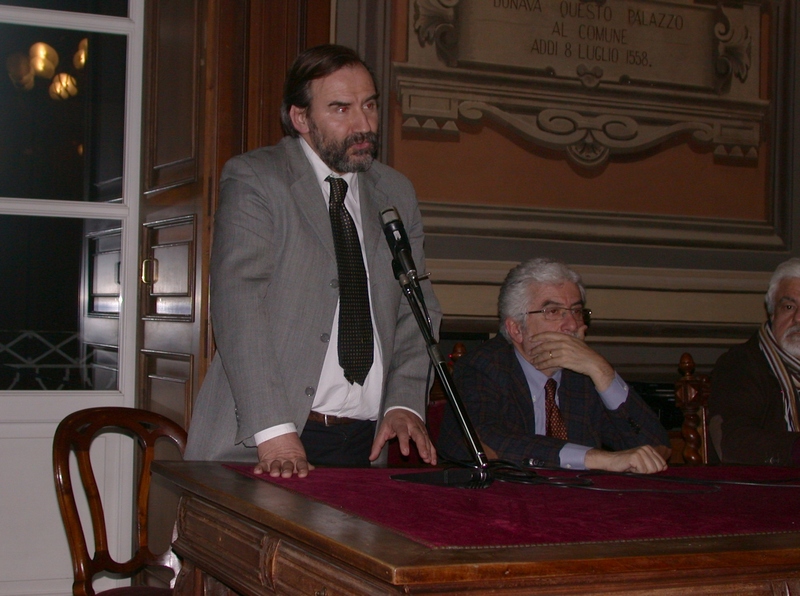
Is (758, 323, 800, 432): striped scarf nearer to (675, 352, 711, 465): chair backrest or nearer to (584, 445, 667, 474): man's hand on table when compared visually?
(675, 352, 711, 465): chair backrest

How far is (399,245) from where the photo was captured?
5.47 feet

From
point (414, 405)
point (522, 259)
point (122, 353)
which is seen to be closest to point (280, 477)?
point (414, 405)

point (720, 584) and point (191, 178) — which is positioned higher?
point (191, 178)

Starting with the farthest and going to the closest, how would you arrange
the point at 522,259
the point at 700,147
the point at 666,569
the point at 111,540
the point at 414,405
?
the point at 700,147 < the point at 522,259 < the point at 111,540 < the point at 414,405 < the point at 666,569

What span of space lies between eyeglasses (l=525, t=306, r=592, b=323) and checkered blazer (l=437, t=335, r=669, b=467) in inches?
5.6

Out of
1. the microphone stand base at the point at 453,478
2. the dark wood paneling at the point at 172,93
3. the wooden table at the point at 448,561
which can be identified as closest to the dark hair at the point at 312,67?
the microphone stand base at the point at 453,478

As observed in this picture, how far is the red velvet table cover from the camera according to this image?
1170mm

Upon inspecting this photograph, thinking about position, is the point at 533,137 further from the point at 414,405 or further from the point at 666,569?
the point at 666,569

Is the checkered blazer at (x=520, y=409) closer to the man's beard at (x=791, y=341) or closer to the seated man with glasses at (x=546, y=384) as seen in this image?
the seated man with glasses at (x=546, y=384)

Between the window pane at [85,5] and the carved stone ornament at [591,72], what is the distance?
1165 millimetres

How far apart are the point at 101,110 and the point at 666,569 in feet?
10.7

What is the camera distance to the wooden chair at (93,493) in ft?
7.17

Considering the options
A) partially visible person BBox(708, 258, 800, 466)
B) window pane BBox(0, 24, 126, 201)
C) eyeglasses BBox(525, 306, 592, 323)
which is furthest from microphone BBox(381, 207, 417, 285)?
window pane BBox(0, 24, 126, 201)

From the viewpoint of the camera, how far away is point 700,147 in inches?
168
